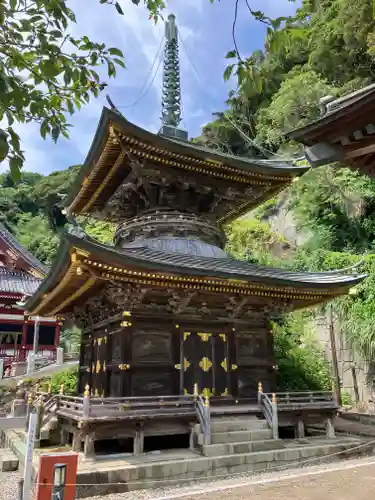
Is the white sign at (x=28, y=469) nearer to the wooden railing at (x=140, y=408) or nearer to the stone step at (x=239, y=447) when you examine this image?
the wooden railing at (x=140, y=408)

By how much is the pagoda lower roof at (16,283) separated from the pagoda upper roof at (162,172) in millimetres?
16072

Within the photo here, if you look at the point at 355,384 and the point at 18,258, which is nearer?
the point at 355,384

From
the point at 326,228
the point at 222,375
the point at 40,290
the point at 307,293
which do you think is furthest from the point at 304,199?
the point at 40,290

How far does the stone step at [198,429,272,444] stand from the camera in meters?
9.92

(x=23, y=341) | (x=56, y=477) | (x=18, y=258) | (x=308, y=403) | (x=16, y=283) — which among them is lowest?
(x=56, y=477)

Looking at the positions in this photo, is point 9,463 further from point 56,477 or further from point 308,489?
point 308,489

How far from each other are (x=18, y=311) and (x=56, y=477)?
26373 mm

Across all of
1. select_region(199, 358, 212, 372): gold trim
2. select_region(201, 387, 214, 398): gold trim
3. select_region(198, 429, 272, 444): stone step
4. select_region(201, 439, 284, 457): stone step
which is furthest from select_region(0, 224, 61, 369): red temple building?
select_region(201, 439, 284, 457): stone step

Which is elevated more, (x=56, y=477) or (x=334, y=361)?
(x=334, y=361)

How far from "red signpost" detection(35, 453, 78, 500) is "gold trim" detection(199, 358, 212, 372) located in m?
5.89

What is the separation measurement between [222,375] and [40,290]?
18.6 feet

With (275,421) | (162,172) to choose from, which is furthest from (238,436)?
(162,172)

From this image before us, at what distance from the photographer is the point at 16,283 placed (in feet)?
99.8

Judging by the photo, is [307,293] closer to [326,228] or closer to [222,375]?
[222,375]
